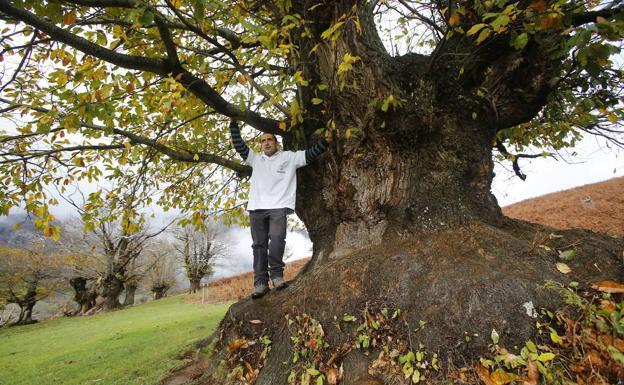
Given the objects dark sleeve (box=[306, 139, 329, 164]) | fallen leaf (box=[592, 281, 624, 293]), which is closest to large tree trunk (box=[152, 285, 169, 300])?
dark sleeve (box=[306, 139, 329, 164])

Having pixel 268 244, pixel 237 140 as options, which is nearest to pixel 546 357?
pixel 268 244

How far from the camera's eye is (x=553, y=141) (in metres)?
6.18

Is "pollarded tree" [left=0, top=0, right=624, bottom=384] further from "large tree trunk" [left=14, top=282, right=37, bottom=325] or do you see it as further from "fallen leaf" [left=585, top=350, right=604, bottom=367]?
"large tree trunk" [left=14, top=282, right=37, bottom=325]

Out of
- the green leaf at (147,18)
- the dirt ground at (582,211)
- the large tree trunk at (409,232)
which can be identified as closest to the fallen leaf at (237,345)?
the large tree trunk at (409,232)

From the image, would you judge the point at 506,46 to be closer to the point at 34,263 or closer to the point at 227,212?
the point at 227,212

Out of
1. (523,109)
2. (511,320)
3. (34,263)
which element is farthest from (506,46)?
(34,263)

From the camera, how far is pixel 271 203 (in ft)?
13.0

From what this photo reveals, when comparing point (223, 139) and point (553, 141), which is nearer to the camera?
point (553, 141)

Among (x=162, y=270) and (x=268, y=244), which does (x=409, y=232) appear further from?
(x=162, y=270)

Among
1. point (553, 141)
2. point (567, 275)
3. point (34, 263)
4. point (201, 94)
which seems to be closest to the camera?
point (567, 275)

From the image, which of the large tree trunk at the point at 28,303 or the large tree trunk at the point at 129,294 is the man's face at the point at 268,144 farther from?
the large tree trunk at the point at 129,294

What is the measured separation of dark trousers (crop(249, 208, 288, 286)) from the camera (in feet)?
12.7

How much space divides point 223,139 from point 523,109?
216 inches

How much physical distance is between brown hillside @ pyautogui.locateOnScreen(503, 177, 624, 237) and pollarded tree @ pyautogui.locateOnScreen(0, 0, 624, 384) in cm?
711
